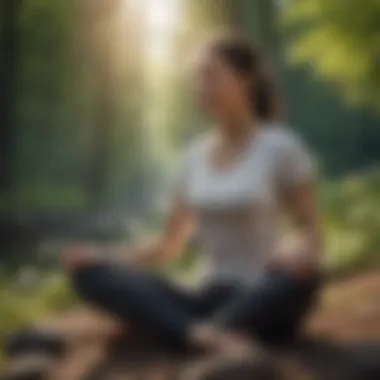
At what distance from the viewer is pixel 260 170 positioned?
5.10ft

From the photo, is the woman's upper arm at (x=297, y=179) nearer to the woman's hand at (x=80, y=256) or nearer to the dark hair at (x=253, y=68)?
the dark hair at (x=253, y=68)

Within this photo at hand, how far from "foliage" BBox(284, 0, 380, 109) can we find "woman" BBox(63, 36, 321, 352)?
0.28 ft

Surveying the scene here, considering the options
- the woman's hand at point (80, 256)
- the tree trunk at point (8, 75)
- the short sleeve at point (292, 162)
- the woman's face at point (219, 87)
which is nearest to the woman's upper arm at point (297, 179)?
the short sleeve at point (292, 162)

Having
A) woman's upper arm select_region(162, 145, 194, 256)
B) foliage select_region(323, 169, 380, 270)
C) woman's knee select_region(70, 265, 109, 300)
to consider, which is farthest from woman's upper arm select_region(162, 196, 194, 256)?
foliage select_region(323, 169, 380, 270)

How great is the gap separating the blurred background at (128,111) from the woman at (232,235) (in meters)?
0.03

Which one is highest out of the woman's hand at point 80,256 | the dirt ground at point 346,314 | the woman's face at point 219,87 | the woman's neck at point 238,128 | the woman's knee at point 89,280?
the woman's face at point 219,87

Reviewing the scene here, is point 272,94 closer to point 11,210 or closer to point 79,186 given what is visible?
point 79,186

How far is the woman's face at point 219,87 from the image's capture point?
157 cm

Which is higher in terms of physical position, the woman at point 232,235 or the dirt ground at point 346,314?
the woman at point 232,235

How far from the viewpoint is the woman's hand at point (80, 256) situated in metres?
1.57

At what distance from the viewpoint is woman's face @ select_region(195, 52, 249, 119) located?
1569mm

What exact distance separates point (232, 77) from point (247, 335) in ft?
1.36

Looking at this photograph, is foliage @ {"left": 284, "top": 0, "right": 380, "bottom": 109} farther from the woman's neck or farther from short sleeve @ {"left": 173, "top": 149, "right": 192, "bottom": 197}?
short sleeve @ {"left": 173, "top": 149, "right": 192, "bottom": 197}

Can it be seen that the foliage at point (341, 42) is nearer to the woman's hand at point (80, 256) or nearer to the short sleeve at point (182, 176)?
the short sleeve at point (182, 176)
